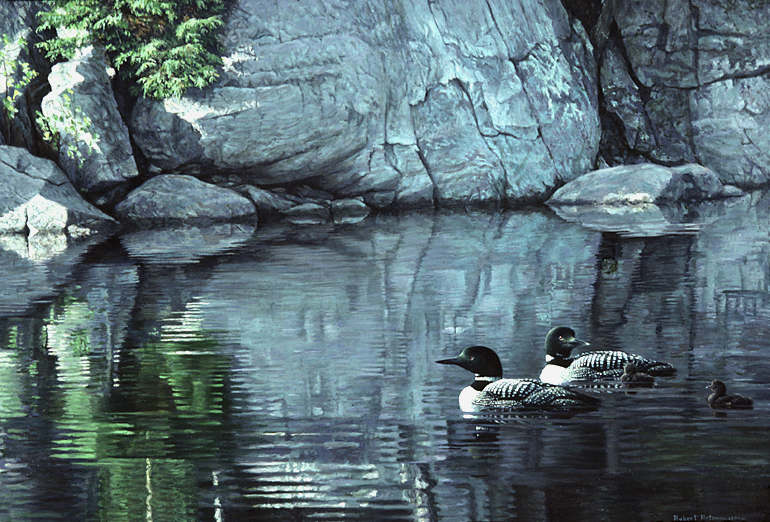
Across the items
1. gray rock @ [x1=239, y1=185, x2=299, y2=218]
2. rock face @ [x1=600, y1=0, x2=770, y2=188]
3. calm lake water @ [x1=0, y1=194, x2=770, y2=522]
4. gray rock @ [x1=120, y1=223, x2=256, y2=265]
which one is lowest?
calm lake water @ [x1=0, y1=194, x2=770, y2=522]

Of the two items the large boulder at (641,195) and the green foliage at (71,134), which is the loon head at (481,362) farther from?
the green foliage at (71,134)

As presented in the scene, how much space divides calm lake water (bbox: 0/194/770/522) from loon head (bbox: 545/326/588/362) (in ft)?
0.84

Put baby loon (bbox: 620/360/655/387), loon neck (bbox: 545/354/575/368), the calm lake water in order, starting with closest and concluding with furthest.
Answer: the calm lake water < baby loon (bbox: 620/360/655/387) < loon neck (bbox: 545/354/575/368)

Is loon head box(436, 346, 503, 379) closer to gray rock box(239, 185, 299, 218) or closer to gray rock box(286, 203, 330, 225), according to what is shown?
gray rock box(286, 203, 330, 225)

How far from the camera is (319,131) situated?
20.5m

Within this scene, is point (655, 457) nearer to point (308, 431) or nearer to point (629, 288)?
point (308, 431)

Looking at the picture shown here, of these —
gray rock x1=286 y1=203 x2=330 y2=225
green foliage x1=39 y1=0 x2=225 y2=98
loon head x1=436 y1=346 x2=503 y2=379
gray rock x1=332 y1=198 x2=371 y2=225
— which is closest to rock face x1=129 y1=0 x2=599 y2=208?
gray rock x1=332 y1=198 x2=371 y2=225

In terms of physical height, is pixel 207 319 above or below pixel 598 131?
below

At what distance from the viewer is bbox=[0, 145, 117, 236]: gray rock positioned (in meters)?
17.4

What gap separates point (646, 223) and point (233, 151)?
8.32 m

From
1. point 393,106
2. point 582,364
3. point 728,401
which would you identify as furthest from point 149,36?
point 728,401

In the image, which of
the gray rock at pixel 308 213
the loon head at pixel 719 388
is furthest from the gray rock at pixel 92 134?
the loon head at pixel 719 388

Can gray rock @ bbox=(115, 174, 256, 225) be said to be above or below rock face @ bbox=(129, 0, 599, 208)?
below


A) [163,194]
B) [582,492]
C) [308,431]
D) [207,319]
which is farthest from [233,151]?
[582,492]
